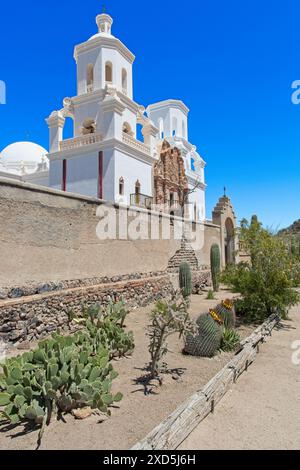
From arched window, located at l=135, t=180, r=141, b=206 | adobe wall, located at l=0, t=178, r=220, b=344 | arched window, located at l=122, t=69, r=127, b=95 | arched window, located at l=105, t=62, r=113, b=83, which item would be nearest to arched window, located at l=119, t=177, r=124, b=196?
arched window, located at l=135, t=180, r=141, b=206

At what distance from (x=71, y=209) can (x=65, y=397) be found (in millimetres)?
5253

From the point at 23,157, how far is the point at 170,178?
14.1 meters

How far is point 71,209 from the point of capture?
8.33 meters

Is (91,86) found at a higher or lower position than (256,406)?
higher

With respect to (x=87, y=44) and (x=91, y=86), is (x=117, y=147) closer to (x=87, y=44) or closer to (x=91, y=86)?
(x=91, y=86)

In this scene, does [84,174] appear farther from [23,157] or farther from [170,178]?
[23,157]

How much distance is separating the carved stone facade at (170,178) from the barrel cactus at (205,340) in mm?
16257

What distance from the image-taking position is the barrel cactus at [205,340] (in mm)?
6289

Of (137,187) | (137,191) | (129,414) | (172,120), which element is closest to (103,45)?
(137,187)

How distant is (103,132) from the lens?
18.4 meters

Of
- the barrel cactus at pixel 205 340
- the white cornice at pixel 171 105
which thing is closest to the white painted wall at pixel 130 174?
the white cornice at pixel 171 105

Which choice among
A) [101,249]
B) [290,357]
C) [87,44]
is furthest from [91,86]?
[290,357]

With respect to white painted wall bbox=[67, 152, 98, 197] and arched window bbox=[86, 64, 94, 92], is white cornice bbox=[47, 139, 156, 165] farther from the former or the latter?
arched window bbox=[86, 64, 94, 92]

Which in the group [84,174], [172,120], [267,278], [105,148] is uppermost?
[172,120]
